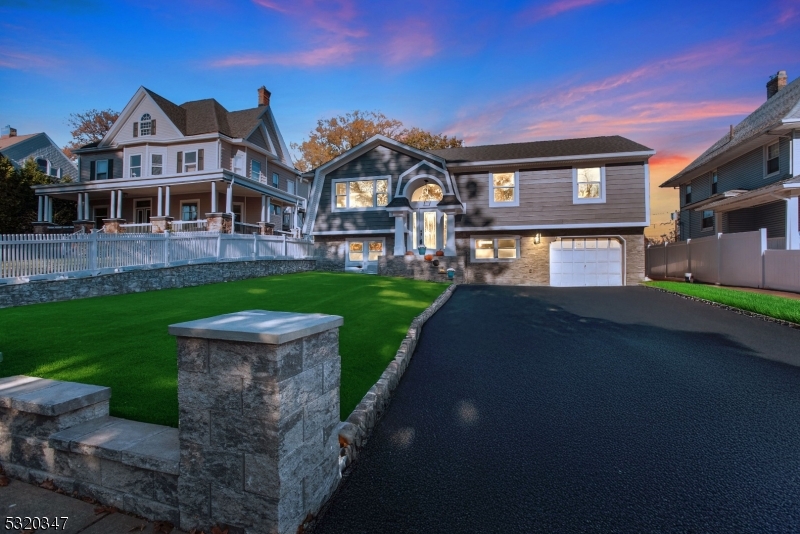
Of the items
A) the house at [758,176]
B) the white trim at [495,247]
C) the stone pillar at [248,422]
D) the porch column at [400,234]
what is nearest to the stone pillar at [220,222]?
the porch column at [400,234]

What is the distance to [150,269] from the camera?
11.5 meters

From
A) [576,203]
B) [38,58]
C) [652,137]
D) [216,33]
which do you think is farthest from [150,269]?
[652,137]

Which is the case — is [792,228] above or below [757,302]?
above

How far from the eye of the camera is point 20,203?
77.2ft

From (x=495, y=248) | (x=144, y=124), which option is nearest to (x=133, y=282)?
(x=495, y=248)

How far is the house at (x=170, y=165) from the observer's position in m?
21.9

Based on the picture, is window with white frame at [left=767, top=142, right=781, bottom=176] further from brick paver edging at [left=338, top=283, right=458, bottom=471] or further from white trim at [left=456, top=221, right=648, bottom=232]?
brick paver edging at [left=338, top=283, right=458, bottom=471]

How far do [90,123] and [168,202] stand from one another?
26668 millimetres

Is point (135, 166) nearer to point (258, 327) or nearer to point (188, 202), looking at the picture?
point (188, 202)

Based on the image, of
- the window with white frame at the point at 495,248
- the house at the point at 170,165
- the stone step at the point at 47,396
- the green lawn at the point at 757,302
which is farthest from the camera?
the house at the point at 170,165

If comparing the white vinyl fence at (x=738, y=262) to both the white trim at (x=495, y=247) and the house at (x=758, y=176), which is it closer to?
the house at (x=758, y=176)

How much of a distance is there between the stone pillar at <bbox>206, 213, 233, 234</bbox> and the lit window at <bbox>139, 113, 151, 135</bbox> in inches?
419

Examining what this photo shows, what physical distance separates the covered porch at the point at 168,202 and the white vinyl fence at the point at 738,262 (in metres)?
20.8

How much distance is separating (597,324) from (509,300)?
11.4 feet
